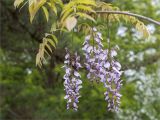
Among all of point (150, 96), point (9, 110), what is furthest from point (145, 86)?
point (9, 110)

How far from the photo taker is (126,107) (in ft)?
19.9

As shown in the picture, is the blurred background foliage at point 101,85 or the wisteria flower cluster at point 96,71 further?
the blurred background foliage at point 101,85

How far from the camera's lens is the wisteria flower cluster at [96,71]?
2027 mm

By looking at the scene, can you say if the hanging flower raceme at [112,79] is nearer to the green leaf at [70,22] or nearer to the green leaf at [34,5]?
the green leaf at [34,5]

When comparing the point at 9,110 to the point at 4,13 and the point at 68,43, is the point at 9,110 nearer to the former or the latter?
the point at 4,13

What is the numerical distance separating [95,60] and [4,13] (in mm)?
2177

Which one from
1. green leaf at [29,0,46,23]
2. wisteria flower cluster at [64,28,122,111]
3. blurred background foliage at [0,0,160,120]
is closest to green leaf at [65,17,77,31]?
green leaf at [29,0,46,23]

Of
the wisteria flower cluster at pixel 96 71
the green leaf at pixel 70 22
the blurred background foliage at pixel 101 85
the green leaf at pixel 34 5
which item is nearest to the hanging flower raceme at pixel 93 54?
the wisteria flower cluster at pixel 96 71

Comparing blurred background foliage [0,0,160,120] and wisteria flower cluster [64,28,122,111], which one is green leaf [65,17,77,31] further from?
blurred background foliage [0,0,160,120]

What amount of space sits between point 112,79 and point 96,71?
89 millimetres

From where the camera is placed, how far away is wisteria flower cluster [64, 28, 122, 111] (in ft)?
6.65

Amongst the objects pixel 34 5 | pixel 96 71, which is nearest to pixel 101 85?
pixel 96 71

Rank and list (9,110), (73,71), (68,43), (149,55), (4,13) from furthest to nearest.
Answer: (9,110), (149,55), (4,13), (68,43), (73,71)

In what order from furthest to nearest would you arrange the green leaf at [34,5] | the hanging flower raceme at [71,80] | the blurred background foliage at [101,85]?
the blurred background foliage at [101,85] < the hanging flower raceme at [71,80] < the green leaf at [34,5]
